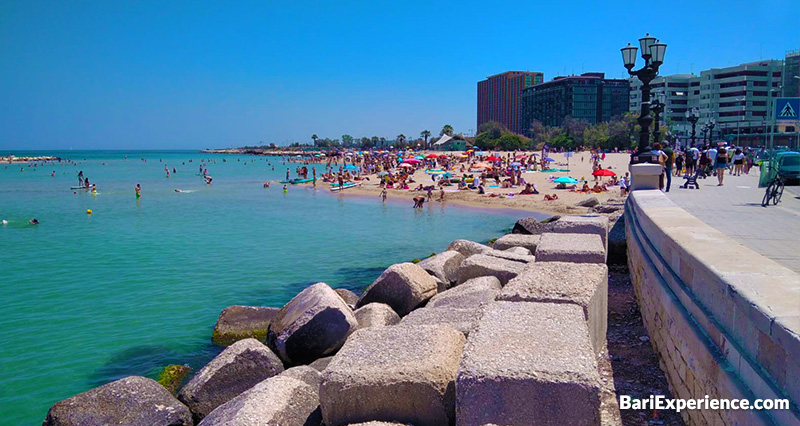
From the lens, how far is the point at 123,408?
609cm

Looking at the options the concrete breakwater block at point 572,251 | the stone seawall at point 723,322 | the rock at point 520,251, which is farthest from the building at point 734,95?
the stone seawall at point 723,322

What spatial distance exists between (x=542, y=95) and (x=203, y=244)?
135 meters

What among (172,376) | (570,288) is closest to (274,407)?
(570,288)

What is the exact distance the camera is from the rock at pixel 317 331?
762 centimetres

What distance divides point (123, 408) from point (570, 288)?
193 inches

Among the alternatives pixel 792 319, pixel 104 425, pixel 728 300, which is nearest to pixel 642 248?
pixel 728 300

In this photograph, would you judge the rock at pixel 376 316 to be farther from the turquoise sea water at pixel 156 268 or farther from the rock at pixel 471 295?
the turquoise sea water at pixel 156 268

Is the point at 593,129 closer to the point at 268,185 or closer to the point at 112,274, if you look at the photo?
the point at 268,185

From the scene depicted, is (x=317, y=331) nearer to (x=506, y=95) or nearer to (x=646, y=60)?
(x=646, y=60)

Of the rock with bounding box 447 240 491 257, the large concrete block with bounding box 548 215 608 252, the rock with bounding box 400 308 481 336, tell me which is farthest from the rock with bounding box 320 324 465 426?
the rock with bounding box 447 240 491 257

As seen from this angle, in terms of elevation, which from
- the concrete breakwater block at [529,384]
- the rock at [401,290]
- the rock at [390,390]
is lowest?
the rock at [401,290]

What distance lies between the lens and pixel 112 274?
615 inches

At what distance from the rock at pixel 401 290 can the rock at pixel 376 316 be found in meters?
0.44

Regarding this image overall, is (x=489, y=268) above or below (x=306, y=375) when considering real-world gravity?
above
